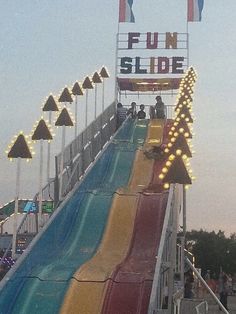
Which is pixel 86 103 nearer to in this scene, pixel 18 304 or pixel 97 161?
pixel 97 161

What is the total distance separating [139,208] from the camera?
1936 cm

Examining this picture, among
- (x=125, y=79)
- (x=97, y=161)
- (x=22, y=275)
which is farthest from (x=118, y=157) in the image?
(x=125, y=79)

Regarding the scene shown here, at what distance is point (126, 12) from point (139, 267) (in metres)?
33.2

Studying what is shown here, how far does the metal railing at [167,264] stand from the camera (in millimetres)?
11203

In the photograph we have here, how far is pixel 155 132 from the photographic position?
34.0 meters

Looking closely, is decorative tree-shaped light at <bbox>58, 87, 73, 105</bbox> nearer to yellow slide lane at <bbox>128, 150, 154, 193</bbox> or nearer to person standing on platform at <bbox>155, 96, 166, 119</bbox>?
yellow slide lane at <bbox>128, 150, 154, 193</bbox>

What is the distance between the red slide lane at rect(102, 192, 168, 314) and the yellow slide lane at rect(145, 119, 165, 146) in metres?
11.5

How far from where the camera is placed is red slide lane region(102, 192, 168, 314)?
12992mm

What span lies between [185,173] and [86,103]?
19.5 metres

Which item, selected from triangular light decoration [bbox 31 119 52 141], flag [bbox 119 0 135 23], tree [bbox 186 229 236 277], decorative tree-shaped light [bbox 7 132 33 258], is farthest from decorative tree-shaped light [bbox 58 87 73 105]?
tree [bbox 186 229 236 277]

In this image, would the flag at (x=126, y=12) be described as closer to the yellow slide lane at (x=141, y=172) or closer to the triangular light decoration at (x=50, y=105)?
the yellow slide lane at (x=141, y=172)

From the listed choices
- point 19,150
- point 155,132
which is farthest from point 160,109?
point 19,150

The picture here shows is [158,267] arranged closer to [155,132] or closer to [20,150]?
[20,150]

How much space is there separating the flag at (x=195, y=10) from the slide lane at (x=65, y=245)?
2200 centimetres
